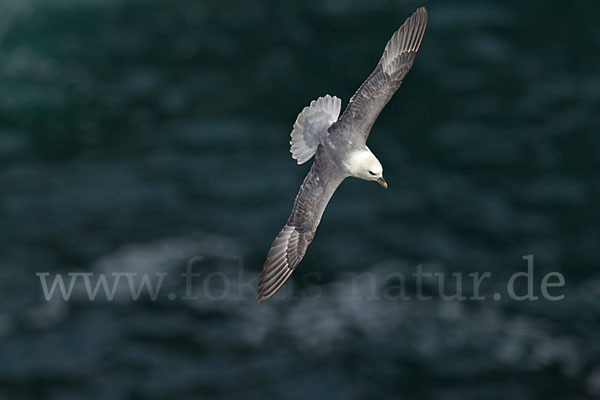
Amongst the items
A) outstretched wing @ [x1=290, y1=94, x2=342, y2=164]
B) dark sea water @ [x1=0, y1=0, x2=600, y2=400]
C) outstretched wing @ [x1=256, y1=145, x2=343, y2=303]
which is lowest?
outstretched wing @ [x1=256, y1=145, x2=343, y2=303]

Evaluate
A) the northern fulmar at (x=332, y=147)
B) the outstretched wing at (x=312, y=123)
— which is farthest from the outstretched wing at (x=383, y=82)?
the outstretched wing at (x=312, y=123)

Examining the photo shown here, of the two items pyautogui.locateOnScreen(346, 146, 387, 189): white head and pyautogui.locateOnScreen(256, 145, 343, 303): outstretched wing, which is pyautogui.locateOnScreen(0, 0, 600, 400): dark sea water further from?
pyautogui.locateOnScreen(346, 146, 387, 189): white head

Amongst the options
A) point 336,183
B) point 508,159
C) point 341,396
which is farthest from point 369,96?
point 508,159

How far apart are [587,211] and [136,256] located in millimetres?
10344

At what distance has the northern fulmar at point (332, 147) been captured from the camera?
1157 cm

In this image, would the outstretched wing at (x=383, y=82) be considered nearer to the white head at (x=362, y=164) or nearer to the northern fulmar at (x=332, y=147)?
the northern fulmar at (x=332, y=147)

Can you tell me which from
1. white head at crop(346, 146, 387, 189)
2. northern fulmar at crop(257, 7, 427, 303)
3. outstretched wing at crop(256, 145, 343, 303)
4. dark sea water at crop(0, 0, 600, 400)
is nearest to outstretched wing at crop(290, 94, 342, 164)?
northern fulmar at crop(257, 7, 427, 303)

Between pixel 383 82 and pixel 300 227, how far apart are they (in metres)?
2.12

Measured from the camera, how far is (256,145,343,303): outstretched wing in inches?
458

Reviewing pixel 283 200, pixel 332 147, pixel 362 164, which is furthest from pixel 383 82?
pixel 283 200

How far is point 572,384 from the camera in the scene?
19.5 metres

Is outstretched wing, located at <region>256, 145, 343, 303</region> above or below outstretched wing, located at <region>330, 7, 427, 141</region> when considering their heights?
below

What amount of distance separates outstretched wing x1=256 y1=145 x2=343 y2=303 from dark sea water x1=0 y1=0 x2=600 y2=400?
800cm

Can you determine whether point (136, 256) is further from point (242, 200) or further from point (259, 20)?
point (259, 20)
